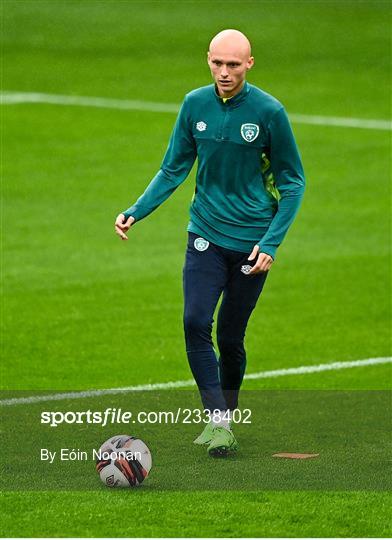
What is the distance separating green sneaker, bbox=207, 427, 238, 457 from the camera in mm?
9531

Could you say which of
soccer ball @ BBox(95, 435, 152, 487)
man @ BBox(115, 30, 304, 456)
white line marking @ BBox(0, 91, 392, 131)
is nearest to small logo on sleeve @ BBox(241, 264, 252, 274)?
man @ BBox(115, 30, 304, 456)

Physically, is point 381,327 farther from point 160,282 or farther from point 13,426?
point 13,426

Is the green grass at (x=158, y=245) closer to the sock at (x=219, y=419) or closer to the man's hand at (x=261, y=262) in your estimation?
the sock at (x=219, y=419)

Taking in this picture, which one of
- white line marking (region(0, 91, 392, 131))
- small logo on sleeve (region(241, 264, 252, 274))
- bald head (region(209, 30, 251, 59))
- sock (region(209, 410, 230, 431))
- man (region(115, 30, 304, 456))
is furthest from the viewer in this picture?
white line marking (region(0, 91, 392, 131))

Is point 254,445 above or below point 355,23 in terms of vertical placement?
below

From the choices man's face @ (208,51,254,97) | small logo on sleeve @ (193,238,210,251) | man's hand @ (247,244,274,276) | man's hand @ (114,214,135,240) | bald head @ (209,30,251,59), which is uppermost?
bald head @ (209,30,251,59)

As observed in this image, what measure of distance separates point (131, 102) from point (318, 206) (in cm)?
855

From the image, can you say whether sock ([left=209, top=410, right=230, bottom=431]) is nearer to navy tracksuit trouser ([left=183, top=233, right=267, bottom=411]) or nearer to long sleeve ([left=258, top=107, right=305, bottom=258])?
navy tracksuit trouser ([left=183, top=233, right=267, bottom=411])

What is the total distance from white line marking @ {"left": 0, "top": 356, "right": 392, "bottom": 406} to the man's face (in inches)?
131

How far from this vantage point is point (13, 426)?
34.5ft

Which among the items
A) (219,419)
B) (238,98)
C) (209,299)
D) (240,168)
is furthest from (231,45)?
(219,419)

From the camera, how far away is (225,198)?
9719 mm

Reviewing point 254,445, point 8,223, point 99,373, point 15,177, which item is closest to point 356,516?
point 254,445

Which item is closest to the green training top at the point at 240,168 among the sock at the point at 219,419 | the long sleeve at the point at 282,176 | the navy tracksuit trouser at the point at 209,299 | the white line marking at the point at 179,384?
the long sleeve at the point at 282,176
